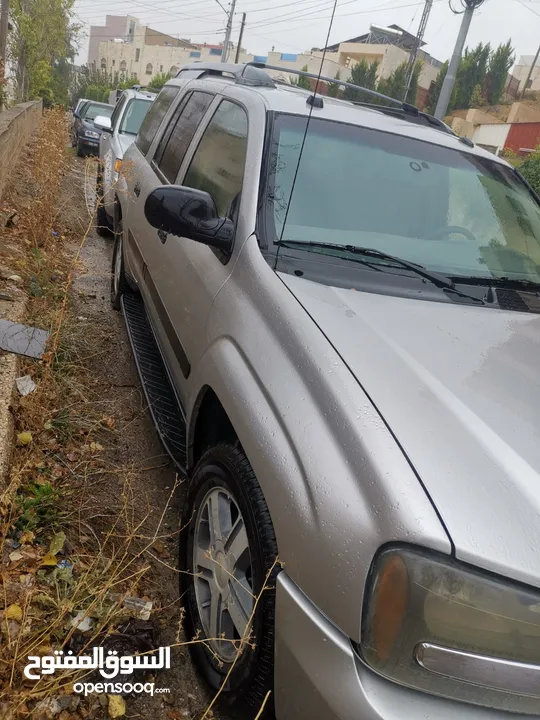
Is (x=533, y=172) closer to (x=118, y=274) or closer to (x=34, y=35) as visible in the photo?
(x=118, y=274)

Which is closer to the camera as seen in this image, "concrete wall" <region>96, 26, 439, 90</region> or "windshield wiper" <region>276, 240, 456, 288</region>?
"windshield wiper" <region>276, 240, 456, 288</region>

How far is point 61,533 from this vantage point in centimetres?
248

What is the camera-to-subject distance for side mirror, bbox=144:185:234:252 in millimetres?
2391

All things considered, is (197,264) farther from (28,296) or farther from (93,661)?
(28,296)

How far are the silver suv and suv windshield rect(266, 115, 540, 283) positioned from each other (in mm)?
12

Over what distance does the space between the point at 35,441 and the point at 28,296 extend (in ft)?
5.60

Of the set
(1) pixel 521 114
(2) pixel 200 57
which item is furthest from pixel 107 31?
(1) pixel 521 114

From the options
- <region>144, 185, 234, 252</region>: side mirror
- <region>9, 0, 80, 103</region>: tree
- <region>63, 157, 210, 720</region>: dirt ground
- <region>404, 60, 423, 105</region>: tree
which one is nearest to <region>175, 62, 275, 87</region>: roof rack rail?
<region>144, 185, 234, 252</region>: side mirror

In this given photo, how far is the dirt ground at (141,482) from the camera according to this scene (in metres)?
2.14

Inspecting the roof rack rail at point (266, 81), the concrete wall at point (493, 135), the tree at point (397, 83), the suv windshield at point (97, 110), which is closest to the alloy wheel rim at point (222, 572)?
the roof rack rail at point (266, 81)

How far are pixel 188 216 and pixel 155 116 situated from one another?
2629 millimetres

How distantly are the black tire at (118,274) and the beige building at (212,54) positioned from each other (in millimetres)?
40103

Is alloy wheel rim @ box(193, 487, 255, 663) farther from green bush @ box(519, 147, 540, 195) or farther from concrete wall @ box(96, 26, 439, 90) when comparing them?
concrete wall @ box(96, 26, 439, 90)

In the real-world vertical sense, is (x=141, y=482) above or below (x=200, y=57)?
below
